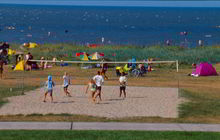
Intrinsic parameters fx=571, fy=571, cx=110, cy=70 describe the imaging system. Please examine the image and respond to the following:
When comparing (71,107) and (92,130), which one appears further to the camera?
(71,107)

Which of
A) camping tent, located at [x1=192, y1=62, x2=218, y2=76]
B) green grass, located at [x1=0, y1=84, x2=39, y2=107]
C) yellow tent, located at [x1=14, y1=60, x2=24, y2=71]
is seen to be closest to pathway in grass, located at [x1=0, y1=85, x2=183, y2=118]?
green grass, located at [x1=0, y1=84, x2=39, y2=107]

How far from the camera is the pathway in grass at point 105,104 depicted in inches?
987

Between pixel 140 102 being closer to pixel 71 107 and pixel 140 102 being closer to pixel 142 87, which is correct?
pixel 71 107

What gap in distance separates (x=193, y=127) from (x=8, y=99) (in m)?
10.8

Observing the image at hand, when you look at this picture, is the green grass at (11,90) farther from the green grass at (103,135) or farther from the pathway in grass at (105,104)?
the green grass at (103,135)

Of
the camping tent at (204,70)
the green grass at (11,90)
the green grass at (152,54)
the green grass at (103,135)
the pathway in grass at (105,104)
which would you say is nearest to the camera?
the green grass at (103,135)

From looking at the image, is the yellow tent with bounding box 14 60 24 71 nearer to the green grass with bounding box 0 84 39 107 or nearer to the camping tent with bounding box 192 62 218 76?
the green grass with bounding box 0 84 39 107

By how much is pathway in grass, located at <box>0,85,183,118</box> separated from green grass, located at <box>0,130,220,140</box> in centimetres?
516

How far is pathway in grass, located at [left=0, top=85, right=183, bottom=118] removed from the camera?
82.2ft

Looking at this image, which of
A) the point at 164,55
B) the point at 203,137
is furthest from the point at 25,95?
Result: the point at 164,55

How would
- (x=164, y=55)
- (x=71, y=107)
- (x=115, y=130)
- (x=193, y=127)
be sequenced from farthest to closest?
(x=164, y=55), (x=71, y=107), (x=193, y=127), (x=115, y=130)

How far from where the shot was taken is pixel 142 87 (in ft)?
112

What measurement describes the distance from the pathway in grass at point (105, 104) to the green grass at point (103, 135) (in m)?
5.16

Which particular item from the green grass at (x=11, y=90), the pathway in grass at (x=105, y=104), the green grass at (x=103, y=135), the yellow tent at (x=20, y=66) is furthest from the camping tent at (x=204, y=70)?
the green grass at (x=103, y=135)
